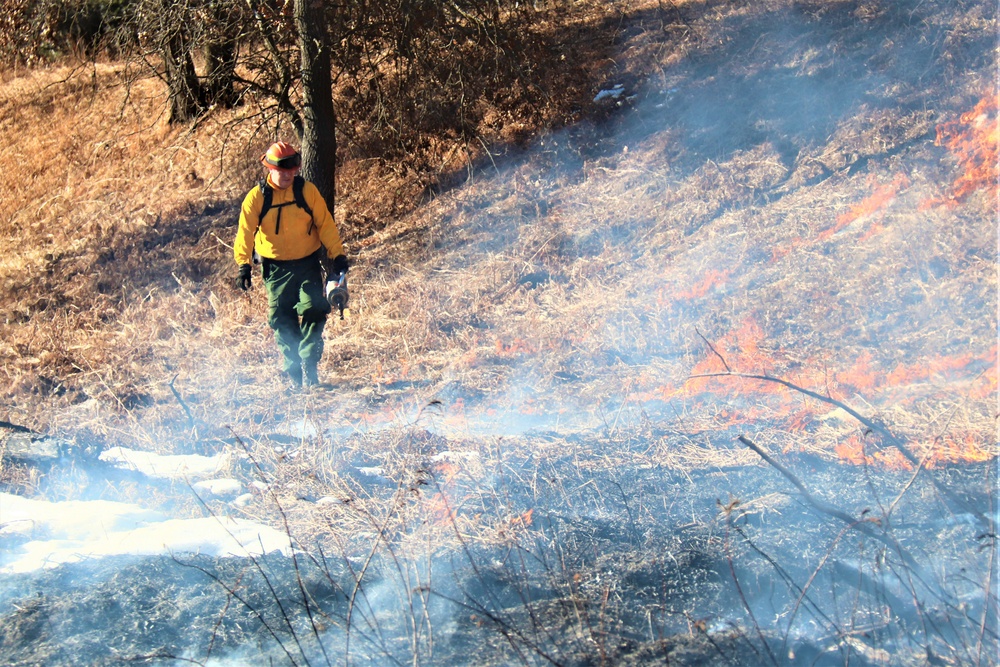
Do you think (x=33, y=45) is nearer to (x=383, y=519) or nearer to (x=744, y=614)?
(x=383, y=519)

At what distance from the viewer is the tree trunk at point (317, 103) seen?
26.3 ft

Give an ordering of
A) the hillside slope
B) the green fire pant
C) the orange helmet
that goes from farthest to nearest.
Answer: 1. the green fire pant
2. the orange helmet
3. the hillside slope

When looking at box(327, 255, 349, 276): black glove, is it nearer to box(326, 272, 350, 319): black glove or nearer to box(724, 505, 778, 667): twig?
box(326, 272, 350, 319): black glove

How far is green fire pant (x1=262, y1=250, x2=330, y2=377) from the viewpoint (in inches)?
248

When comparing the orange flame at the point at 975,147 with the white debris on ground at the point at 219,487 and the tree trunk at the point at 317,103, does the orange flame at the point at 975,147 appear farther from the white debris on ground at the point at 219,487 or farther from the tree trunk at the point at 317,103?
the white debris on ground at the point at 219,487

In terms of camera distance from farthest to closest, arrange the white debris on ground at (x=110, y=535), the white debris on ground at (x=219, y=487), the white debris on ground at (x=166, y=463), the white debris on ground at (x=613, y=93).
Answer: the white debris on ground at (x=613, y=93) → the white debris on ground at (x=166, y=463) → the white debris on ground at (x=219, y=487) → the white debris on ground at (x=110, y=535)

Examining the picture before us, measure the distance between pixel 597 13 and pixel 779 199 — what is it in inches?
201

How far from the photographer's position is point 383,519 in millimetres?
4570

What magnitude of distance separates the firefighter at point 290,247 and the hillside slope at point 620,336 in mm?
523

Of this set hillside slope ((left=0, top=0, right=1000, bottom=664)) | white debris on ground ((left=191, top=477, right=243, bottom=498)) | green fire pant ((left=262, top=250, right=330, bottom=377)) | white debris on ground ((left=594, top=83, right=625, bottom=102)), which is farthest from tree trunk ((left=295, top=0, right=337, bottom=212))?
Result: white debris on ground ((left=191, top=477, right=243, bottom=498))

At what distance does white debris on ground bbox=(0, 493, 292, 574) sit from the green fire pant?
192 cm

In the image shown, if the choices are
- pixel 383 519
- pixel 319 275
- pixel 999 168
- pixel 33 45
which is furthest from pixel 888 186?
pixel 33 45

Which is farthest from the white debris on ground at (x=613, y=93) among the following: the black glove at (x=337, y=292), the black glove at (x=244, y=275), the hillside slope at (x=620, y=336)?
the black glove at (x=244, y=275)

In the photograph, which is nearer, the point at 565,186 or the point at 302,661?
the point at 302,661
